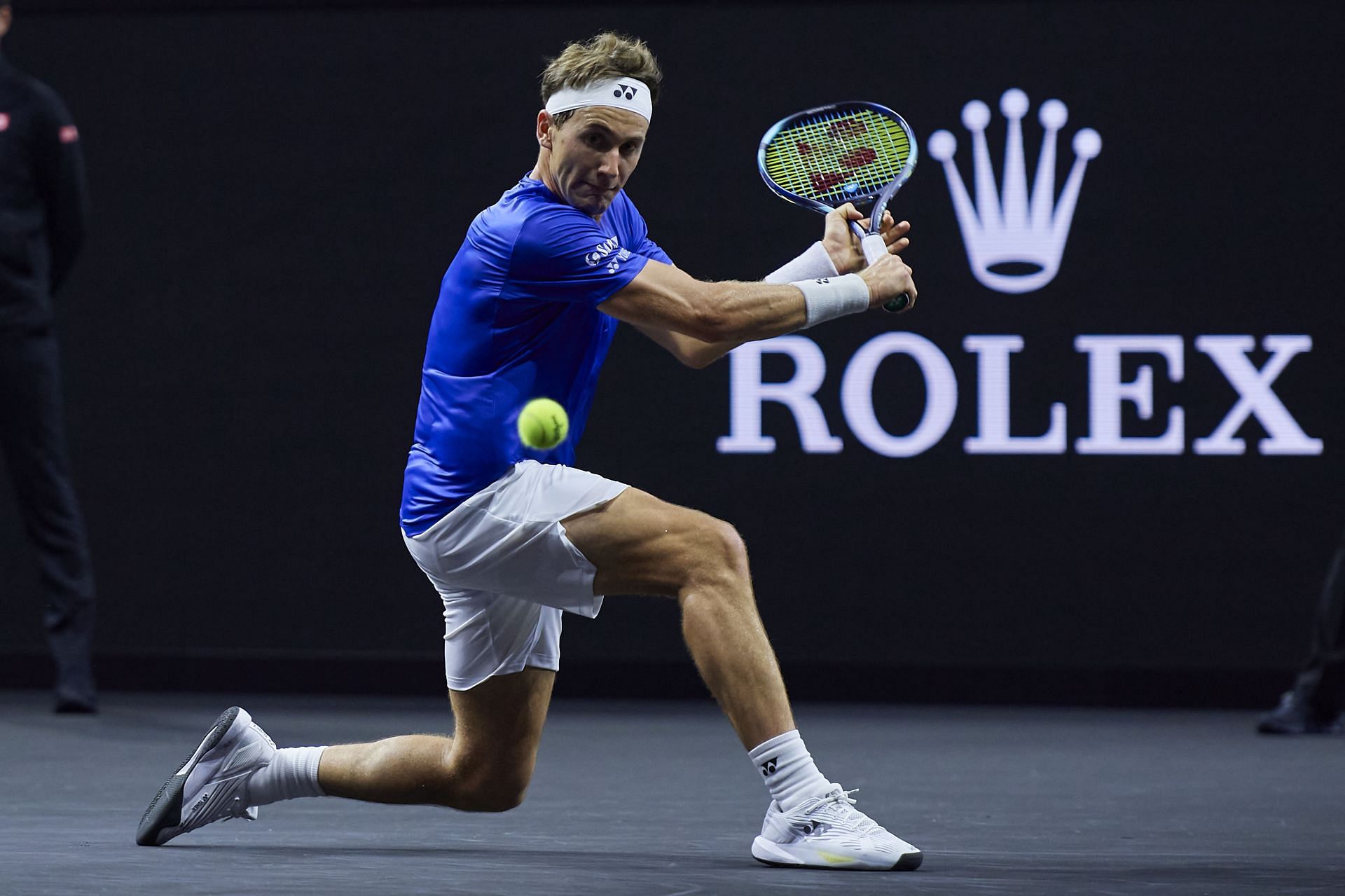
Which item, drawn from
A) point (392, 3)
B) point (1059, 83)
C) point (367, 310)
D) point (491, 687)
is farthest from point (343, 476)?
point (491, 687)

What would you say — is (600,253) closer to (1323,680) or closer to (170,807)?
(170,807)

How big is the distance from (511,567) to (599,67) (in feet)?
3.08

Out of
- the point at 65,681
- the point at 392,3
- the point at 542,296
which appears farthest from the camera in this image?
the point at 392,3

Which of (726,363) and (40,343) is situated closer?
(40,343)

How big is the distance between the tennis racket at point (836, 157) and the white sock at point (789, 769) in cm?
115

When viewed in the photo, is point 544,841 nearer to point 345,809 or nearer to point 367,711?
point 345,809

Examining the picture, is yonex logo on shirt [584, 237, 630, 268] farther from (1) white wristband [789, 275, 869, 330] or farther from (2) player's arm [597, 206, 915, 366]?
(1) white wristband [789, 275, 869, 330]

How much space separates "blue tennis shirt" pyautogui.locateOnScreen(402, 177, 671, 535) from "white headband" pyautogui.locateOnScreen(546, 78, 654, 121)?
159 millimetres

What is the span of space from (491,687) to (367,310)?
3325 millimetres

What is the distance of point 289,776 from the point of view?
3691 mm

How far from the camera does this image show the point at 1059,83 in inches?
→ 250

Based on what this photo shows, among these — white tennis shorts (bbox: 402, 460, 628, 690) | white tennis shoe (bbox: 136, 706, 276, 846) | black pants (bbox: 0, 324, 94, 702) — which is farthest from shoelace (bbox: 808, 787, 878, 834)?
black pants (bbox: 0, 324, 94, 702)

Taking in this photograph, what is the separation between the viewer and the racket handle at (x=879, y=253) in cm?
356

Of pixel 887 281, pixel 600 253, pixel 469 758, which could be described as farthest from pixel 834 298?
pixel 469 758
